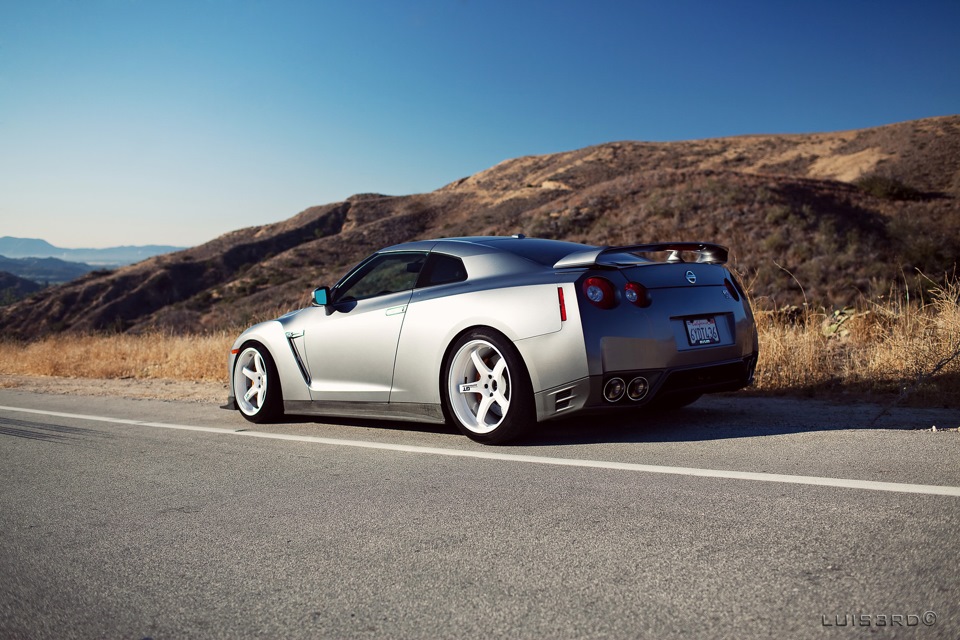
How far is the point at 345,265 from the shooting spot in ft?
175

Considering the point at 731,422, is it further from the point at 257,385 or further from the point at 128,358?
the point at 128,358

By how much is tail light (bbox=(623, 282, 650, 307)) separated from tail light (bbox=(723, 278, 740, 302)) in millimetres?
1000

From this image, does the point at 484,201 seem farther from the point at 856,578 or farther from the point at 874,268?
the point at 856,578

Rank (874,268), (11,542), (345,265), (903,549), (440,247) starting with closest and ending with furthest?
(903,549)
(11,542)
(440,247)
(874,268)
(345,265)

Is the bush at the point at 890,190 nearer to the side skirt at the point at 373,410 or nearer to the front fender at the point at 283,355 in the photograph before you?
the front fender at the point at 283,355

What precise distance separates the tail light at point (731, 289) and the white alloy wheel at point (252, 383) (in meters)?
3.89

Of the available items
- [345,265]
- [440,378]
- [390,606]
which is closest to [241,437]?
[440,378]

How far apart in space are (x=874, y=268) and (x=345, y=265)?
34.5m

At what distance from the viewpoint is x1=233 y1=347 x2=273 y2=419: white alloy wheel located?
7.14 metres

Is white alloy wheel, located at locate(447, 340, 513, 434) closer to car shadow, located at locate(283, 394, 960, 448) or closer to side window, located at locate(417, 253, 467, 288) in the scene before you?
car shadow, located at locate(283, 394, 960, 448)

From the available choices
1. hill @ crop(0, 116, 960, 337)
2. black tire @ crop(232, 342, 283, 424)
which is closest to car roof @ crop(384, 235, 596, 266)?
black tire @ crop(232, 342, 283, 424)

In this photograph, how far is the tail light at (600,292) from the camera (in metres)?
5.12

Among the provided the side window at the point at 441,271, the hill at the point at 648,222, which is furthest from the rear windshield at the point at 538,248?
the hill at the point at 648,222

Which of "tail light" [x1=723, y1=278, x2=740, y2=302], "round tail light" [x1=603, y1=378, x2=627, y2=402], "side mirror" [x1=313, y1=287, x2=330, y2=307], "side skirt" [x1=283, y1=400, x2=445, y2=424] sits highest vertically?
"side mirror" [x1=313, y1=287, x2=330, y2=307]
